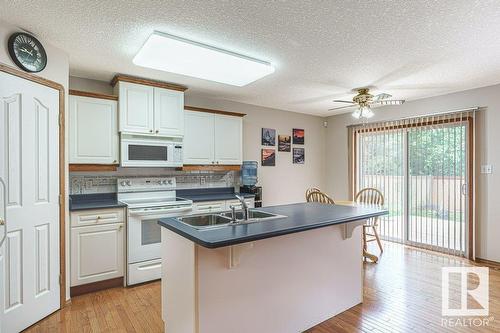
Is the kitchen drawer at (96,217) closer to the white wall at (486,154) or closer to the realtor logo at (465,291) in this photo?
the realtor logo at (465,291)

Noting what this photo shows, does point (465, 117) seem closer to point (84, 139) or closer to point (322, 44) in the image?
point (322, 44)

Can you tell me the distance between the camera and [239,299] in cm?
187

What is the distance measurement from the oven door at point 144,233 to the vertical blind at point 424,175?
3.60 metres

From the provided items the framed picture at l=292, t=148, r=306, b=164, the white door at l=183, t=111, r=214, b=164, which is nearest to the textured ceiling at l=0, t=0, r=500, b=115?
the white door at l=183, t=111, r=214, b=164

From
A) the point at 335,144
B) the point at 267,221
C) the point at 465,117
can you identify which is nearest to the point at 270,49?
the point at 267,221

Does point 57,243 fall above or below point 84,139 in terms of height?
below

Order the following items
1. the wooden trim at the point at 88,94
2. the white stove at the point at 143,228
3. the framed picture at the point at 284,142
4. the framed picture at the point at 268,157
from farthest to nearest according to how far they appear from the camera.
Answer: the framed picture at the point at 284,142 < the framed picture at the point at 268,157 < the white stove at the point at 143,228 < the wooden trim at the point at 88,94

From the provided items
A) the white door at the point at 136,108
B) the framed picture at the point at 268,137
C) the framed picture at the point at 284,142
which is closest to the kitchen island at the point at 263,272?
the white door at the point at 136,108

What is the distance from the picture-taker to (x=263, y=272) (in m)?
1.99

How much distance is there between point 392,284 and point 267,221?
1948 mm

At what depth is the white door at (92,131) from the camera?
2982mm

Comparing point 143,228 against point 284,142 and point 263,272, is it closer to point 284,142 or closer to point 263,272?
point 263,272

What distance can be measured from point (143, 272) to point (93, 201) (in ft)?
3.32

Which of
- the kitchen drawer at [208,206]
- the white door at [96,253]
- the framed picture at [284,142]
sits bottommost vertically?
the white door at [96,253]
